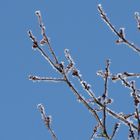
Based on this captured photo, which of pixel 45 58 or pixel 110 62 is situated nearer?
pixel 45 58

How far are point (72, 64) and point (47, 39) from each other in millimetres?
515

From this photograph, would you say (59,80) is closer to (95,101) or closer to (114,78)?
(95,101)

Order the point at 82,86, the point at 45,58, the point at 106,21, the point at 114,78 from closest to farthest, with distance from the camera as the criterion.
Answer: the point at 45,58 → the point at 82,86 → the point at 106,21 → the point at 114,78

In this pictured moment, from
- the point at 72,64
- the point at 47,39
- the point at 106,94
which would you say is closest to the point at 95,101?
the point at 106,94

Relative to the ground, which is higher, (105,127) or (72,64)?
(72,64)

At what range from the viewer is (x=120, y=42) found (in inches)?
239

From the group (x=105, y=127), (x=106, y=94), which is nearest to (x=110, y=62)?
(x=106, y=94)

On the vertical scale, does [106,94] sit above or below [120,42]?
below

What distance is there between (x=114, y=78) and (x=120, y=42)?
499 mm

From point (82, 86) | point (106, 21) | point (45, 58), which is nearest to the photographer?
point (45, 58)

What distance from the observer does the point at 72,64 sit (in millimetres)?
5559

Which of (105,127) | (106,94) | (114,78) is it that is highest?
(114,78)

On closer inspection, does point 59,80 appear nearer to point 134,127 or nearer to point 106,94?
point 106,94

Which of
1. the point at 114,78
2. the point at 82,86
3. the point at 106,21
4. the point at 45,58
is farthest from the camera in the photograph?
the point at 114,78
